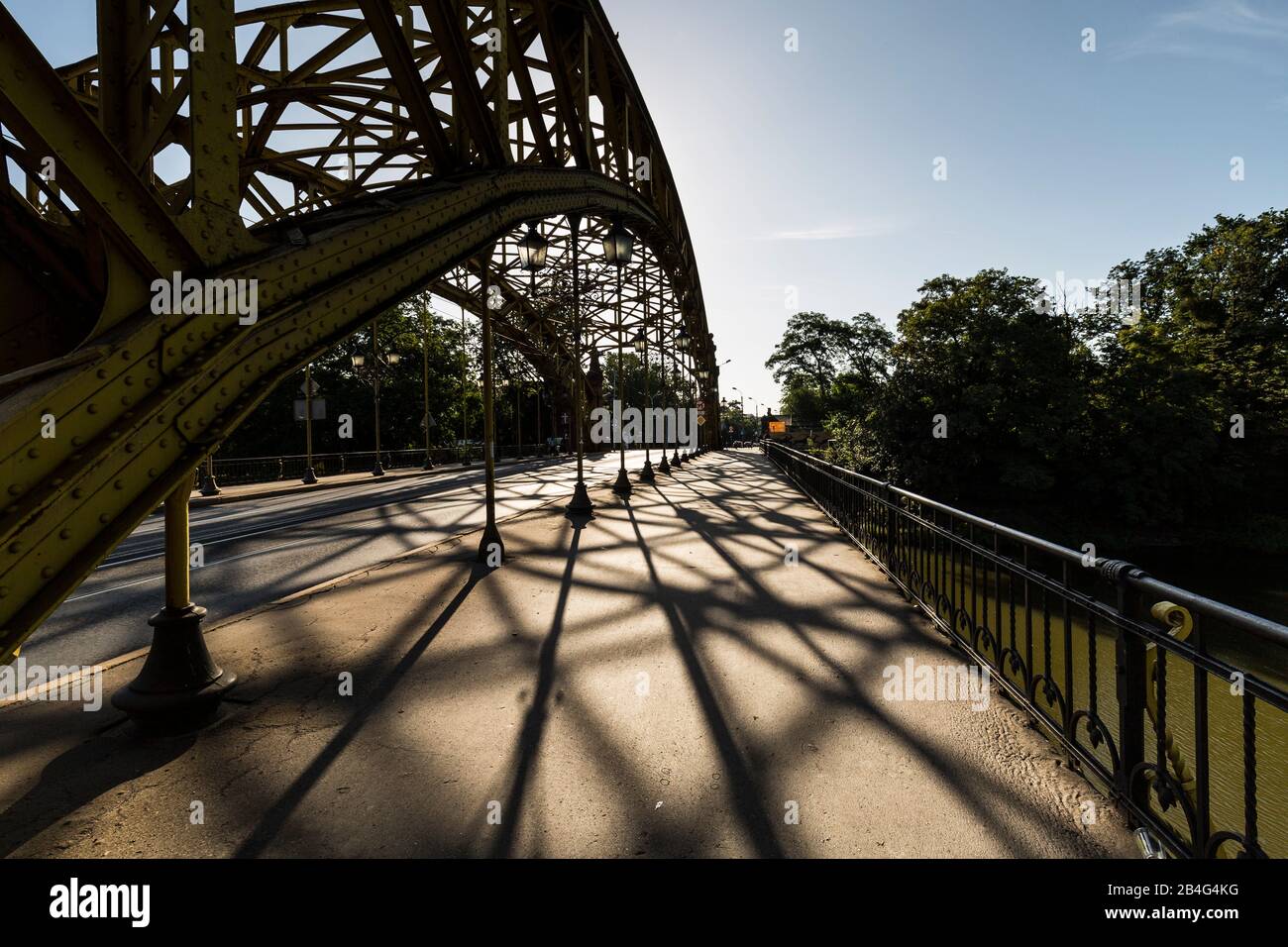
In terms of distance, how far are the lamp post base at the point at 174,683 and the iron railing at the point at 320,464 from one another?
19919 mm

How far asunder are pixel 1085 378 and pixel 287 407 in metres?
45.3

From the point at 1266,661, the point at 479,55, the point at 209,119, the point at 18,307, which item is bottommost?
the point at 1266,661

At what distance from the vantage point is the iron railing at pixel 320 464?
2553 centimetres

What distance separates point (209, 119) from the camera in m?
2.68

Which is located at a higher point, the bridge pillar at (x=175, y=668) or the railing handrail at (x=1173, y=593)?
the railing handrail at (x=1173, y=593)

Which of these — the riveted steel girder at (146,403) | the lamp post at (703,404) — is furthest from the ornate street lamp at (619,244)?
the lamp post at (703,404)

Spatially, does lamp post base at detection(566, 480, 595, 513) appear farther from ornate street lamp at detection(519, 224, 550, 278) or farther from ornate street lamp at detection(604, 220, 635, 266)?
ornate street lamp at detection(604, 220, 635, 266)

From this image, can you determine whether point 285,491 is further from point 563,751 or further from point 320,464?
point 563,751

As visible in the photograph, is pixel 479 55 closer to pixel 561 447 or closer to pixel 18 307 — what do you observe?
pixel 18 307

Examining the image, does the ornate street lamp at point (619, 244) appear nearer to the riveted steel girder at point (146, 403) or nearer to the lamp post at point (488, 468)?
the lamp post at point (488, 468)

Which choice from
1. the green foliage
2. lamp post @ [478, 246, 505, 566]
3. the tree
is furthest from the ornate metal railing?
the tree

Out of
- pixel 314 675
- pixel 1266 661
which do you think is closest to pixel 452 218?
pixel 314 675

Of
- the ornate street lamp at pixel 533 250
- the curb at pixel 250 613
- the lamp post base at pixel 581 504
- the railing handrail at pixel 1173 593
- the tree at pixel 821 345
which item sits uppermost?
the tree at pixel 821 345
